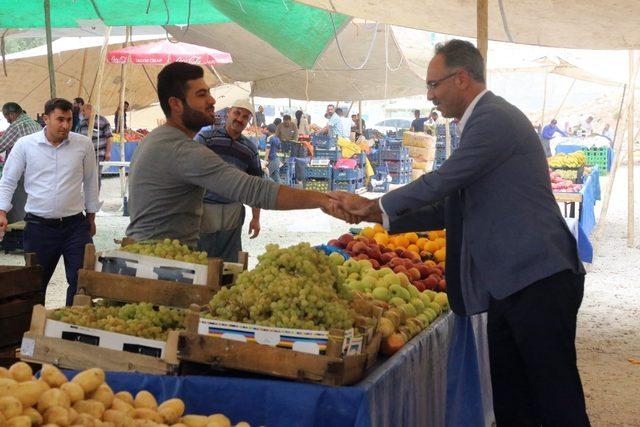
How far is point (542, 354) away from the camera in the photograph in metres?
3.57

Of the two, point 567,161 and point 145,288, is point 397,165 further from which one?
point 145,288

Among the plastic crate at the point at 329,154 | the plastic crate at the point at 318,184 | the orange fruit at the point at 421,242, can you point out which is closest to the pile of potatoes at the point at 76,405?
the orange fruit at the point at 421,242

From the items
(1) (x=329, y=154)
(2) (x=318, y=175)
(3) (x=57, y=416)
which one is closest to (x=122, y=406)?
(3) (x=57, y=416)

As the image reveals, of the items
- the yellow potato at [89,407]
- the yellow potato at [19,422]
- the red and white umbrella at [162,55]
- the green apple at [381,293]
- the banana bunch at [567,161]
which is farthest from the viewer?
the red and white umbrella at [162,55]

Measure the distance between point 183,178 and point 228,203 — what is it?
269cm

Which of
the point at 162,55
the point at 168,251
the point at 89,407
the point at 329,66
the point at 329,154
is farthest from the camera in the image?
the point at 329,66

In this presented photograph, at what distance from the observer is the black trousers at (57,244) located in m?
6.36

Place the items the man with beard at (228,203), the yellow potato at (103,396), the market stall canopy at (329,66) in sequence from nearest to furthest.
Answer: the yellow potato at (103,396) → the man with beard at (228,203) → the market stall canopy at (329,66)

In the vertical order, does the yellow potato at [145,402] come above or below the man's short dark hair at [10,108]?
below

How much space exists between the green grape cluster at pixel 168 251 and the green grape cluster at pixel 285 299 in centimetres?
53

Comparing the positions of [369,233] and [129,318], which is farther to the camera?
[369,233]

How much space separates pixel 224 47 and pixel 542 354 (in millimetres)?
15189

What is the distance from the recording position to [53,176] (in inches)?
261

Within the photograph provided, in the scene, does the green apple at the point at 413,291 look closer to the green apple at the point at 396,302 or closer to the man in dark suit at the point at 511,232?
the green apple at the point at 396,302
